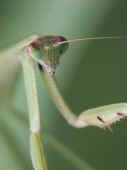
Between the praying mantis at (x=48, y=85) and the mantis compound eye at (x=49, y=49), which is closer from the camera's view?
the praying mantis at (x=48, y=85)

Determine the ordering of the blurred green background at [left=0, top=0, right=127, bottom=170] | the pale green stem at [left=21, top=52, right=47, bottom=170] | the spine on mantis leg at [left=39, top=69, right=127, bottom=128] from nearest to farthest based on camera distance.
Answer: the spine on mantis leg at [left=39, top=69, right=127, bottom=128], the pale green stem at [left=21, top=52, right=47, bottom=170], the blurred green background at [left=0, top=0, right=127, bottom=170]

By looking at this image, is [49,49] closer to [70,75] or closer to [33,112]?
[33,112]

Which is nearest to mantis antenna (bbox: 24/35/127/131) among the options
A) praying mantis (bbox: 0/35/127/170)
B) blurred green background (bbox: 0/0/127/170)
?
praying mantis (bbox: 0/35/127/170)

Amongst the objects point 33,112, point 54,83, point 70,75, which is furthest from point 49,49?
point 70,75

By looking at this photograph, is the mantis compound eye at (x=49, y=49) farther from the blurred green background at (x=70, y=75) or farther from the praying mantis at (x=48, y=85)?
the blurred green background at (x=70, y=75)

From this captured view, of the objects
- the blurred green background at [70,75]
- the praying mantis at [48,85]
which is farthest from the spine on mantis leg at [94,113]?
the blurred green background at [70,75]

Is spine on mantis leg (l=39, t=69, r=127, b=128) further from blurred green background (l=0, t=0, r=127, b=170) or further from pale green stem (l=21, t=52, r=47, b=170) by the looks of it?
blurred green background (l=0, t=0, r=127, b=170)

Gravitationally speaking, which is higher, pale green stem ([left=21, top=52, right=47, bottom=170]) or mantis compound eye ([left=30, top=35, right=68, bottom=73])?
mantis compound eye ([left=30, top=35, right=68, bottom=73])
